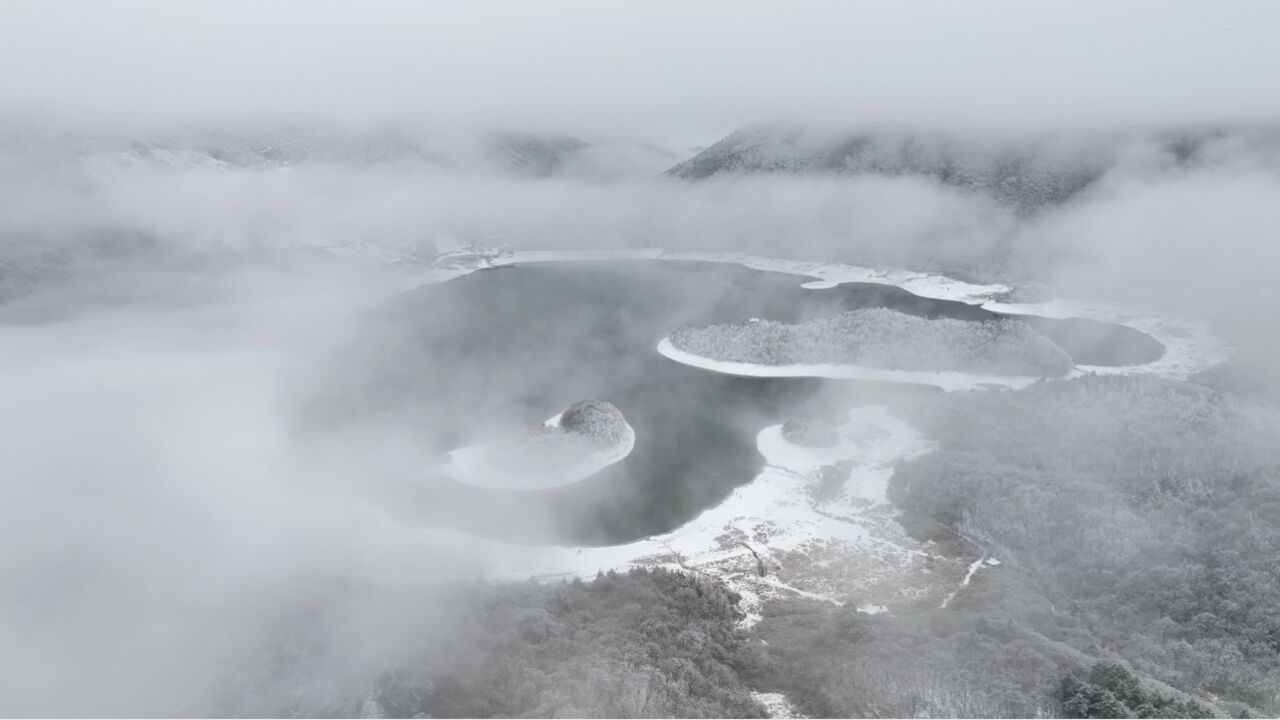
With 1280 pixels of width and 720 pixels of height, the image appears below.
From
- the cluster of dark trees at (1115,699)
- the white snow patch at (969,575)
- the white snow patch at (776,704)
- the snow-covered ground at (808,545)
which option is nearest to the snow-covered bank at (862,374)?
the snow-covered ground at (808,545)

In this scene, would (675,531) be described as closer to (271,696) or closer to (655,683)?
(655,683)

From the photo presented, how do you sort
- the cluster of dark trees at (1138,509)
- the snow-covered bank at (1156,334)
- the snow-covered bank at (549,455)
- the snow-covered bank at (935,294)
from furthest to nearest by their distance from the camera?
the snow-covered bank at (935,294) < the snow-covered bank at (1156,334) < the snow-covered bank at (549,455) < the cluster of dark trees at (1138,509)

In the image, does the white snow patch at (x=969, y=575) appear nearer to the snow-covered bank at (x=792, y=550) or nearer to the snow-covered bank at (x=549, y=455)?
the snow-covered bank at (x=792, y=550)

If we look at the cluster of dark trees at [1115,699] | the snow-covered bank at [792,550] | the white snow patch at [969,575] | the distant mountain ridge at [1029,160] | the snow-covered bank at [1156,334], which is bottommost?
the snow-covered bank at [792,550]

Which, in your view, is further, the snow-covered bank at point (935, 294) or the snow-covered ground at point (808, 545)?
the snow-covered bank at point (935, 294)

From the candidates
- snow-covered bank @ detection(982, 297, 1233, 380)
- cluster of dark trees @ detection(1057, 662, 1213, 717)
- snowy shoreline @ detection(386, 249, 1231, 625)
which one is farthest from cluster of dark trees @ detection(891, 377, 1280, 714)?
snow-covered bank @ detection(982, 297, 1233, 380)

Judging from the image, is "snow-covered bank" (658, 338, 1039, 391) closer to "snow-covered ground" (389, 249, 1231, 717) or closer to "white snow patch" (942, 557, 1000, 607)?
"snow-covered ground" (389, 249, 1231, 717)
